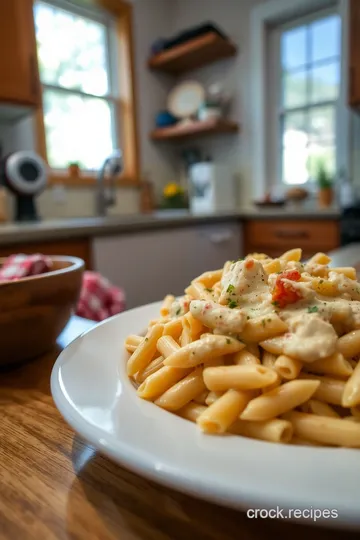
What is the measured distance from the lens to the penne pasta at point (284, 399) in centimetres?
34

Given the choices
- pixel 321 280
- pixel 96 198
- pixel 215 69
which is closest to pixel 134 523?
pixel 321 280

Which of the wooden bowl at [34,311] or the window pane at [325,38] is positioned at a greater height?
the window pane at [325,38]

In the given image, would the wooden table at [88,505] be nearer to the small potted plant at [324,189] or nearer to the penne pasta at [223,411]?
the penne pasta at [223,411]

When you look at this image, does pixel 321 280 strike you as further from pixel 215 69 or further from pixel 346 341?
pixel 215 69

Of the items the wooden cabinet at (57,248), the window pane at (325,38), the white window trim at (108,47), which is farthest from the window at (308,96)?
the wooden cabinet at (57,248)

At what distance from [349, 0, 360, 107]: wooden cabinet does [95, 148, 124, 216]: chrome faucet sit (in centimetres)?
146

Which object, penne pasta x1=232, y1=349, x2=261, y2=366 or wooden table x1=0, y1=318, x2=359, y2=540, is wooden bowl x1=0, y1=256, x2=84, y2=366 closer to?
wooden table x1=0, y1=318, x2=359, y2=540

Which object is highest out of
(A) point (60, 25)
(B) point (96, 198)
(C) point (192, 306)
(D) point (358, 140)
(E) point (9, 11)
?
(A) point (60, 25)

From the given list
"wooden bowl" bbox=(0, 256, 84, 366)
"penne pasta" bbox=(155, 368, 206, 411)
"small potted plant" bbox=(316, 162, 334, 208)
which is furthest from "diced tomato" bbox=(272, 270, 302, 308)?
"small potted plant" bbox=(316, 162, 334, 208)

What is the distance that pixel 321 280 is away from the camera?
0.45 metres

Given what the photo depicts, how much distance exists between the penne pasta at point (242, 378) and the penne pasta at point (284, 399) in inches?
0.5

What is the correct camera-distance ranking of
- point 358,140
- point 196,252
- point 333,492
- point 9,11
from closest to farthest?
1. point 333,492
2. point 9,11
3. point 196,252
4. point 358,140

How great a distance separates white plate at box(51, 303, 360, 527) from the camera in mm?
232

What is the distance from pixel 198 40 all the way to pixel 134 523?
10.8 ft
